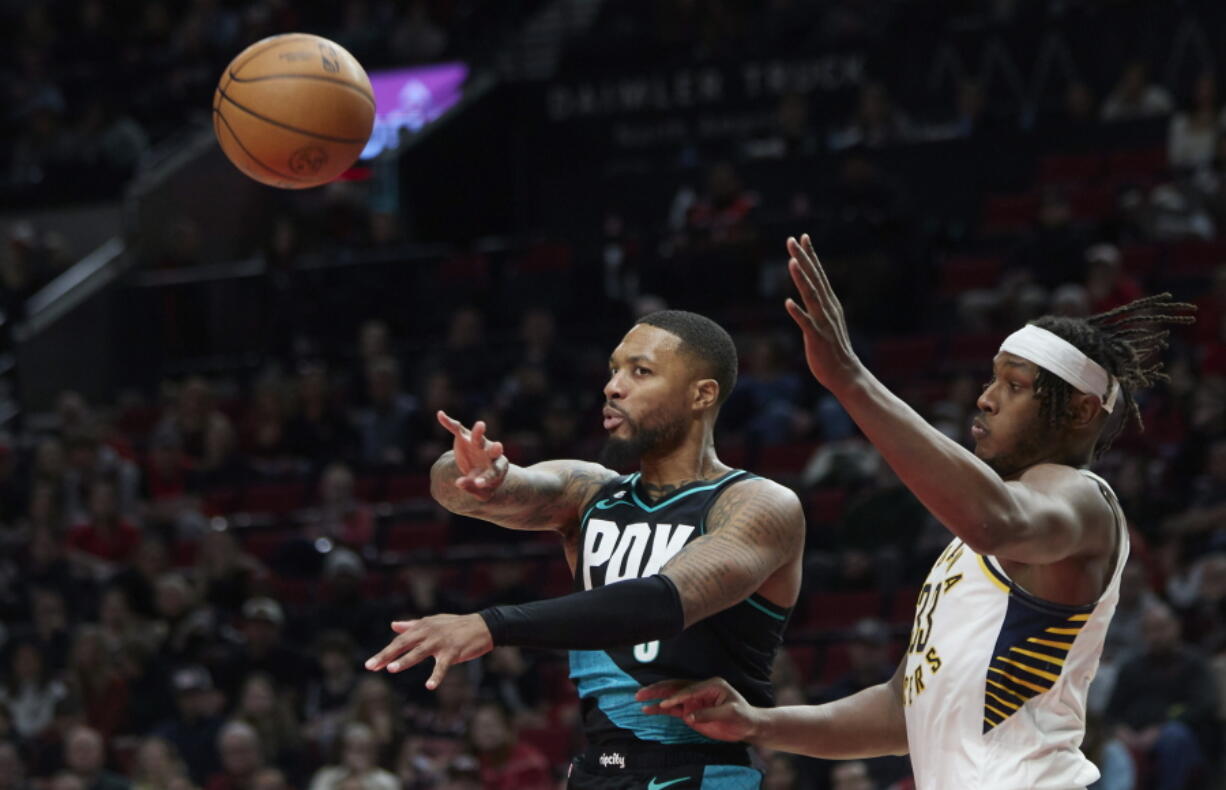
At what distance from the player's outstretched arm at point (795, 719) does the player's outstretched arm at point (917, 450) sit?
41.4 inches

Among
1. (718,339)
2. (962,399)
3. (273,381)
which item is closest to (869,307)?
(962,399)

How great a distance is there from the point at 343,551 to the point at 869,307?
4723mm

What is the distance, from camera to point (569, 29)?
2162cm

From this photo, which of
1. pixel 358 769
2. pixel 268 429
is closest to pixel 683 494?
pixel 358 769

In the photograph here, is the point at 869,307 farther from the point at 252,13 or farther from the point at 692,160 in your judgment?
the point at 252,13

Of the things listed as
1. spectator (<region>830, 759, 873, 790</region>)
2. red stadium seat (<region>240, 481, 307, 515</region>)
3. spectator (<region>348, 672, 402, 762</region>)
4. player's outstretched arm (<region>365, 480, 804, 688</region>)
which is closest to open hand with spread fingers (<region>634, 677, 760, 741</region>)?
player's outstretched arm (<region>365, 480, 804, 688</region>)

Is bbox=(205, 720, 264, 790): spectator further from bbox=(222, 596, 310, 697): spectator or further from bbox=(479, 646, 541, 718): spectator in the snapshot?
bbox=(479, 646, 541, 718): spectator

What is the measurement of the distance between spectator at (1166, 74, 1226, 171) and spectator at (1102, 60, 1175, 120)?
29.5 inches

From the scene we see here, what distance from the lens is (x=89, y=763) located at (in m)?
11.8

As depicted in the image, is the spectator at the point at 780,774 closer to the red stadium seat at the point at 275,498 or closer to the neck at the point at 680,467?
the neck at the point at 680,467

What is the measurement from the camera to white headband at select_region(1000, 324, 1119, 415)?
15.7ft

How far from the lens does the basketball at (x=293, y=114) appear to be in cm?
687

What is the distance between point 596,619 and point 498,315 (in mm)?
12496

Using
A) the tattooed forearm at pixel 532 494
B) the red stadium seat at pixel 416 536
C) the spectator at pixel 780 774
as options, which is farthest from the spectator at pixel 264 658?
the tattooed forearm at pixel 532 494
